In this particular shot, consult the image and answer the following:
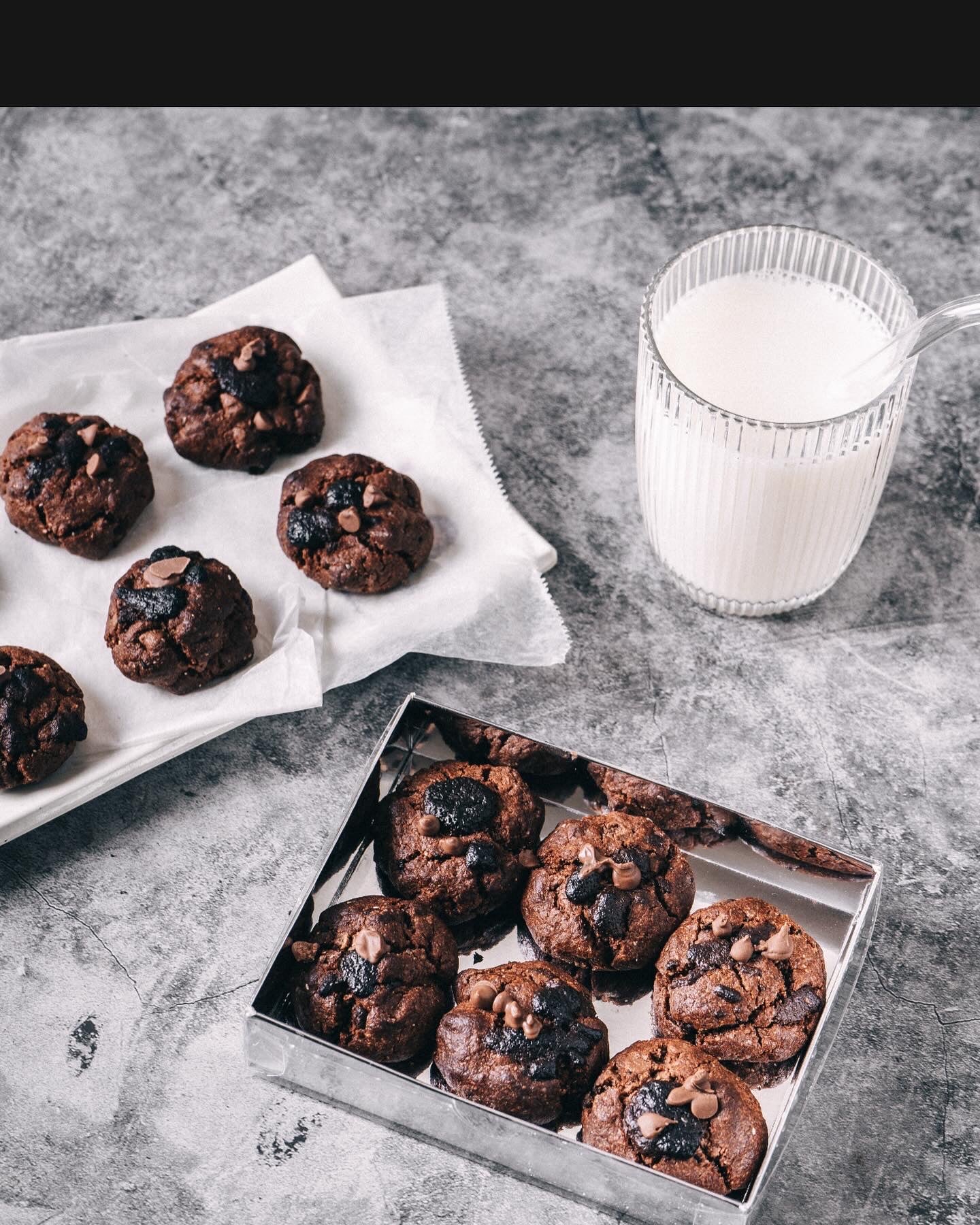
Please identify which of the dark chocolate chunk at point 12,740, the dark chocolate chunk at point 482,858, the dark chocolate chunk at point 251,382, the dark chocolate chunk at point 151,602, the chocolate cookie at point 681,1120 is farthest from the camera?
the dark chocolate chunk at point 251,382

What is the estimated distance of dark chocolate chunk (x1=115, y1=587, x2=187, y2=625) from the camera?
209cm

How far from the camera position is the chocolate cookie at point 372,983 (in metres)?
1.76

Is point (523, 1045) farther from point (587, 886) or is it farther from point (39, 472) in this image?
point (39, 472)

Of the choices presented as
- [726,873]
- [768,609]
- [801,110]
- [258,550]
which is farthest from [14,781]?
[801,110]

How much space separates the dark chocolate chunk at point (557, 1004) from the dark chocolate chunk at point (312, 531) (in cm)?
77

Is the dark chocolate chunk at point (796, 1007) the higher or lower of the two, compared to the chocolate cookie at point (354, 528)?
lower

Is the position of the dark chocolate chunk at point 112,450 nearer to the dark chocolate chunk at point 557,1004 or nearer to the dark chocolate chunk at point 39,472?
the dark chocolate chunk at point 39,472

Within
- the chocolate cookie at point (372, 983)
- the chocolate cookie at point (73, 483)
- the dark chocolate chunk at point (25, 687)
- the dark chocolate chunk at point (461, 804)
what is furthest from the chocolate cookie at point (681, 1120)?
the chocolate cookie at point (73, 483)

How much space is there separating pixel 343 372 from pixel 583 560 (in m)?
0.51

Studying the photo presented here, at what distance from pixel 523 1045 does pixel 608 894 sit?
227 mm

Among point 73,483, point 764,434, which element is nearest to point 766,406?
point 764,434

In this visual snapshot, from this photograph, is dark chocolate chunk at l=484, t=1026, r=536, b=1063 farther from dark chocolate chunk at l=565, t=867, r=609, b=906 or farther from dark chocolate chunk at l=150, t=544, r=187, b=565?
dark chocolate chunk at l=150, t=544, r=187, b=565

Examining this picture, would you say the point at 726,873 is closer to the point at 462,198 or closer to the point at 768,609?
the point at 768,609

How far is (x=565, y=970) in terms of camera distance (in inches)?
73.5
